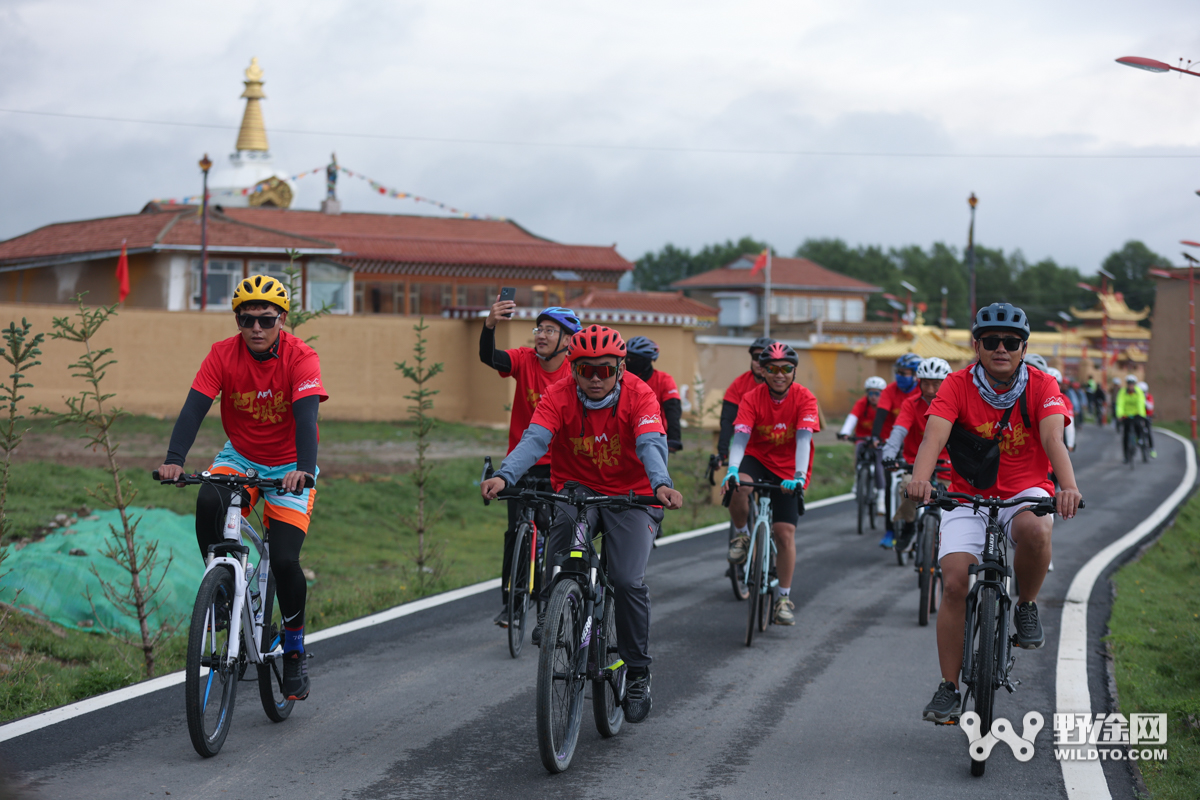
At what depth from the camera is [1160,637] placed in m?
9.49

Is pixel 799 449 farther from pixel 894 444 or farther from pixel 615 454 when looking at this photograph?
pixel 615 454

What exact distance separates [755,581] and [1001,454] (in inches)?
123

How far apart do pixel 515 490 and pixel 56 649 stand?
5.47 meters

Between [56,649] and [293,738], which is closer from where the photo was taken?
[293,738]

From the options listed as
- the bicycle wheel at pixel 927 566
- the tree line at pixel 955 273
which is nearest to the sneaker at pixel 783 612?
the bicycle wheel at pixel 927 566

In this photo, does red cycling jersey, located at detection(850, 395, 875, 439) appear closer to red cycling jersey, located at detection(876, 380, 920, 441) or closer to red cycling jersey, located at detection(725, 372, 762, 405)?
red cycling jersey, located at detection(876, 380, 920, 441)

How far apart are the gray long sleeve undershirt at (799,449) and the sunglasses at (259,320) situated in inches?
156

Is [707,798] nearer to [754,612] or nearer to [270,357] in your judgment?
[270,357]

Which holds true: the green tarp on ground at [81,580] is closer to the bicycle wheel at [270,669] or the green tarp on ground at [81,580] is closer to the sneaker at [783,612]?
the bicycle wheel at [270,669]

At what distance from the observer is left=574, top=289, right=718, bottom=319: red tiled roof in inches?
1577

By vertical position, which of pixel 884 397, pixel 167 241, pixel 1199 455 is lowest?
pixel 1199 455

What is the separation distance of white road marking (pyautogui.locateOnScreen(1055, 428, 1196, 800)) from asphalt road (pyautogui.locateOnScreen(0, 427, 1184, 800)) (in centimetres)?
8

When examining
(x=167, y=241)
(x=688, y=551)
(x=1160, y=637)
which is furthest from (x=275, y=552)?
(x=167, y=241)

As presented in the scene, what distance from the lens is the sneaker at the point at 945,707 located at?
5777mm
